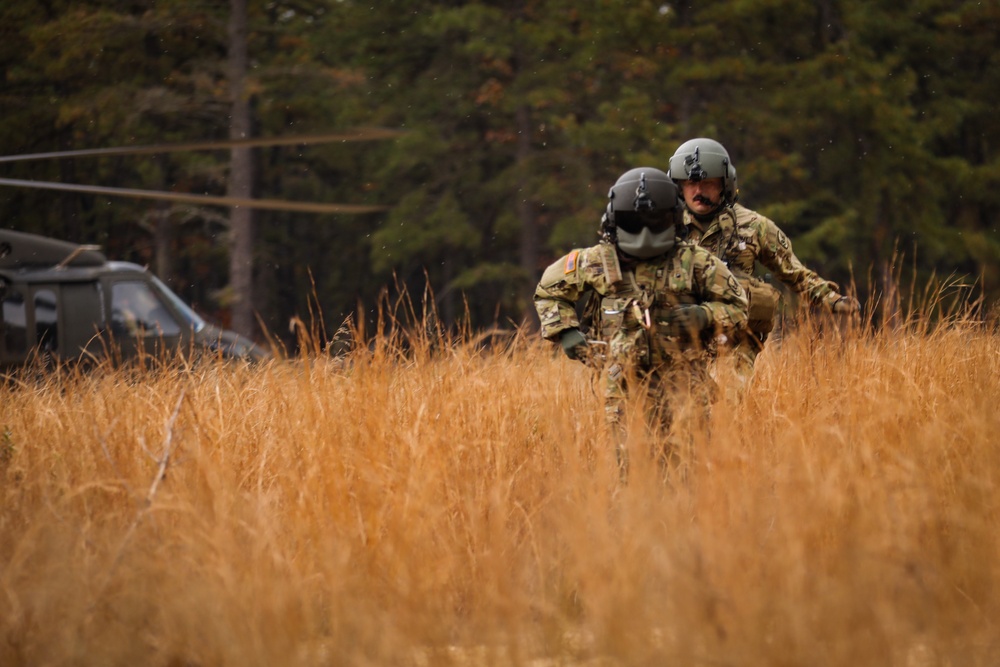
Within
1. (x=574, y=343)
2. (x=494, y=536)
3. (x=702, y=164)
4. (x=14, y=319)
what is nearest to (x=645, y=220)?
(x=574, y=343)

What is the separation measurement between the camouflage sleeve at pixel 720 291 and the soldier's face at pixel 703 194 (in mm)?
815

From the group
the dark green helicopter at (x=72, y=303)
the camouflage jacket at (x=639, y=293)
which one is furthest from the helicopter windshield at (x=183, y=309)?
the camouflage jacket at (x=639, y=293)

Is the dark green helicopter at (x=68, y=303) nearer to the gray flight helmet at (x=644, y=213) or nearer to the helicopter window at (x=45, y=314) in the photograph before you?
the helicopter window at (x=45, y=314)

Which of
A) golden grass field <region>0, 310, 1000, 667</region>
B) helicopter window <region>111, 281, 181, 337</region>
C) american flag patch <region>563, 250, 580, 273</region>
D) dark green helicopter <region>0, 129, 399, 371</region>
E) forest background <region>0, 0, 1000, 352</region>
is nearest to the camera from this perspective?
golden grass field <region>0, 310, 1000, 667</region>

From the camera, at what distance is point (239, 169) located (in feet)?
56.9

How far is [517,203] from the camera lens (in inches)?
863

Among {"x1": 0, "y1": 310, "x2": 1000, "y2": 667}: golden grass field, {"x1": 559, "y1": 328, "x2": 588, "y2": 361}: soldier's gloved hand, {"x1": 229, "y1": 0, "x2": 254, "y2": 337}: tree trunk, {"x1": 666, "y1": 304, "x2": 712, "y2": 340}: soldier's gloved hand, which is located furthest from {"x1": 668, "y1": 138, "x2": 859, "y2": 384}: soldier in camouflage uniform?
{"x1": 229, "y1": 0, "x2": 254, "y2": 337}: tree trunk

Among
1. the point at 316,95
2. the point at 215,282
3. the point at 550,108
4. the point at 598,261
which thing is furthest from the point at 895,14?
the point at 598,261

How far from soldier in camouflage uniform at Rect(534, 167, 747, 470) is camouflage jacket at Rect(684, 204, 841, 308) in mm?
815

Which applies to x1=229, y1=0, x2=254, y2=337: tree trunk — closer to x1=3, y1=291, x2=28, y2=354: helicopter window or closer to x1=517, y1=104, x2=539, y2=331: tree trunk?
x1=517, y1=104, x2=539, y2=331: tree trunk

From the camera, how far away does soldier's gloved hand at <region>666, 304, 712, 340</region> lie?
182 inches

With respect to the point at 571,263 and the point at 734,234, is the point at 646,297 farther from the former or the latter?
the point at 734,234

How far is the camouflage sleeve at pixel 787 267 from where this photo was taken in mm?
5566

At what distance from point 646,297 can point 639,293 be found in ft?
0.12
